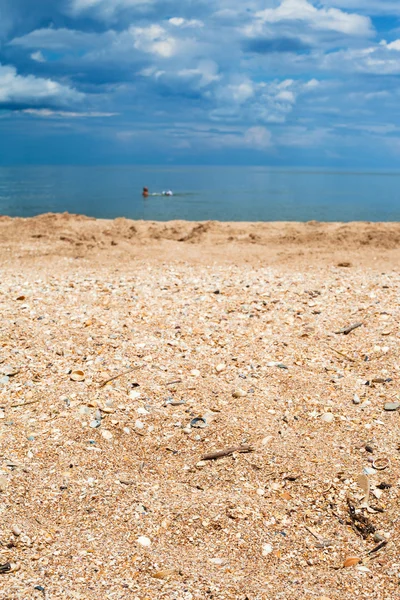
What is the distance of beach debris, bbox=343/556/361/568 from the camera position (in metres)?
3.63

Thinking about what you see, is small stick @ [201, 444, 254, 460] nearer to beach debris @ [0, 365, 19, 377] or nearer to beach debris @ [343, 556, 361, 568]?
beach debris @ [343, 556, 361, 568]

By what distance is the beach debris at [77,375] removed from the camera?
5666 mm

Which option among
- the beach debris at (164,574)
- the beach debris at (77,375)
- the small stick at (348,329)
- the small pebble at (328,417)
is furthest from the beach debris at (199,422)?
the small stick at (348,329)

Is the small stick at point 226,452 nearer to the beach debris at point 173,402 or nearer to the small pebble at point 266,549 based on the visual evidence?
the beach debris at point 173,402

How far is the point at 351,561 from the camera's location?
3648 mm

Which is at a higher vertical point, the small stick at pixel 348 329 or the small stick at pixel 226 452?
the small stick at pixel 348 329

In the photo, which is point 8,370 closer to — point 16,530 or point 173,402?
point 173,402

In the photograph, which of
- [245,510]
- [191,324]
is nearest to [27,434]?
[245,510]

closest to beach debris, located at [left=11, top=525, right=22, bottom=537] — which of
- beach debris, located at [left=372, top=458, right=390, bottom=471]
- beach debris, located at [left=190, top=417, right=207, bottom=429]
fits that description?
beach debris, located at [left=190, top=417, right=207, bottom=429]

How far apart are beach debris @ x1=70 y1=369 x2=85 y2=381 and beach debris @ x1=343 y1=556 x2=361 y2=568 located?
3.09 meters

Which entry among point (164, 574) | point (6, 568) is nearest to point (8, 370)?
point (6, 568)

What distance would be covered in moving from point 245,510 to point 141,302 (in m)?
3.96

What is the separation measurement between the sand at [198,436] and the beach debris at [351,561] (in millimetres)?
32

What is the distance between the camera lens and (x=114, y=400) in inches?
211
